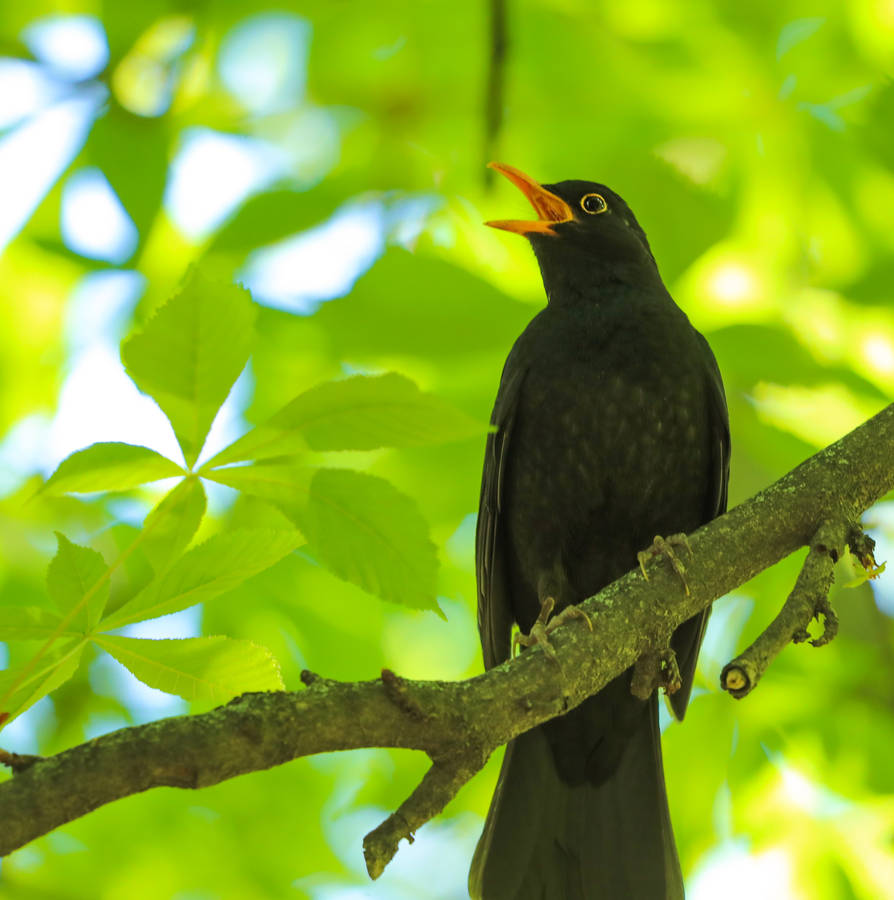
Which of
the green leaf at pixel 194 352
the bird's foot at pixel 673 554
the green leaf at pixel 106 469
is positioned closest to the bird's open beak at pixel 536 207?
the bird's foot at pixel 673 554

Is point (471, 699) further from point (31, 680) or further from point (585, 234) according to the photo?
point (585, 234)

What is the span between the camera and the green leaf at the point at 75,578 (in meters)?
1.55

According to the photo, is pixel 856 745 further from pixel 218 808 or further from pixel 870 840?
pixel 218 808

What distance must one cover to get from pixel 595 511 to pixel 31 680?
246cm

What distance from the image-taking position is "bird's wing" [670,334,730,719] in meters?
3.51

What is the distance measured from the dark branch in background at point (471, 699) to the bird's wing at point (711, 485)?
42.2 inches

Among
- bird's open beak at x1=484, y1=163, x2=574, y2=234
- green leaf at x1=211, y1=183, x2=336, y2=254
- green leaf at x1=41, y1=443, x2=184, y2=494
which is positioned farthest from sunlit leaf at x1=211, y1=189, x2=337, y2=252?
green leaf at x1=41, y1=443, x2=184, y2=494

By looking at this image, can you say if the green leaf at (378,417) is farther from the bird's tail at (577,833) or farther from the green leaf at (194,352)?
the bird's tail at (577,833)

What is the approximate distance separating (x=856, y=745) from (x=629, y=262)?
2004 millimetres

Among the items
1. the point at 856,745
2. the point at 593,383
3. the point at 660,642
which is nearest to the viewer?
the point at 660,642

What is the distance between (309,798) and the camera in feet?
12.5

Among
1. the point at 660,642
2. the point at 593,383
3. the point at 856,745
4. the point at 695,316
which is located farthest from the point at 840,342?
the point at 660,642

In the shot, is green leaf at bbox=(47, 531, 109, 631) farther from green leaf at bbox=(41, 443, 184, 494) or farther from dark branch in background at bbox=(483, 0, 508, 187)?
dark branch in background at bbox=(483, 0, 508, 187)

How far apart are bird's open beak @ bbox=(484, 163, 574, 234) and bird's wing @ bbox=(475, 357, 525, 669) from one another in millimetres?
493
